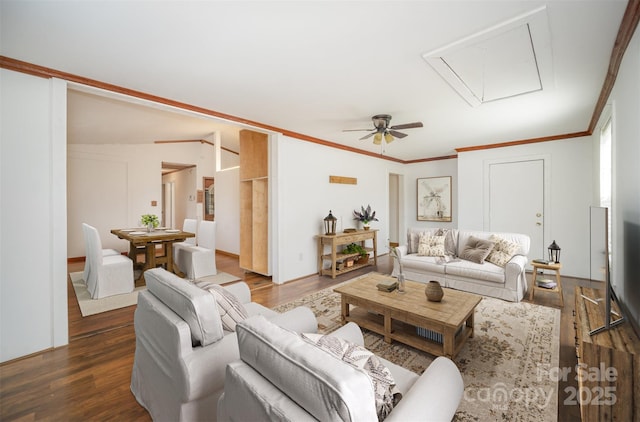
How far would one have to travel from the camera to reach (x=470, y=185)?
5629 millimetres

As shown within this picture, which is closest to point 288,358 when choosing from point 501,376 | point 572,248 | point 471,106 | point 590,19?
point 501,376

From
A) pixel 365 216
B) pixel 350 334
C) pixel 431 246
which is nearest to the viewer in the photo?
pixel 350 334

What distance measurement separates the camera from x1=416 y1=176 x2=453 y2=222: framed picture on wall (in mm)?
6633

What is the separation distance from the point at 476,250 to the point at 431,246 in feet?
2.12

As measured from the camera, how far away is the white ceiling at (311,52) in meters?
1.67

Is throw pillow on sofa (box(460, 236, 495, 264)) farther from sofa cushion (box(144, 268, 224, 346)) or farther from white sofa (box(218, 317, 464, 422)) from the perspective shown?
sofa cushion (box(144, 268, 224, 346))

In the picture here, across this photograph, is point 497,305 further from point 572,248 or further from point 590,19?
point 590,19

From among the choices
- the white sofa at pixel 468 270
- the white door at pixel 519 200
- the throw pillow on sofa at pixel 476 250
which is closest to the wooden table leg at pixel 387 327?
the white sofa at pixel 468 270

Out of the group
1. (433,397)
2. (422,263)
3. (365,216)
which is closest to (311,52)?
(433,397)

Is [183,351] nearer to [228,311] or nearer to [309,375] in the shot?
[228,311]

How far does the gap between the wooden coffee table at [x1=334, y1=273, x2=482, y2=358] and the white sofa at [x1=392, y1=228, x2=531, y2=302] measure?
4.06ft

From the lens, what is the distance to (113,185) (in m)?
6.36

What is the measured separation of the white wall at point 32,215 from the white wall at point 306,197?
8.18 feet

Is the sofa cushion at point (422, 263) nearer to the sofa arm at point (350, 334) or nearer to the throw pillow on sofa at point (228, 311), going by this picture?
the sofa arm at point (350, 334)
